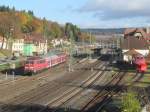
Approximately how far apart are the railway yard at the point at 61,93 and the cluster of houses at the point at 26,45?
79.3 meters

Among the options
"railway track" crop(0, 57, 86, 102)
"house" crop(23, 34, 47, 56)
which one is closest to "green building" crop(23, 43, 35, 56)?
"house" crop(23, 34, 47, 56)

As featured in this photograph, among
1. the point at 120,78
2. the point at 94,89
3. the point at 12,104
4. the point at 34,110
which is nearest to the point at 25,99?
the point at 12,104

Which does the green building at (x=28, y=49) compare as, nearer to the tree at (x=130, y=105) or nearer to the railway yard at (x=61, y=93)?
the railway yard at (x=61, y=93)

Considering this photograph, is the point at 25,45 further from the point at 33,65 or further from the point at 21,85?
the point at 21,85

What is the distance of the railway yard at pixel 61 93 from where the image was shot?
35500 millimetres

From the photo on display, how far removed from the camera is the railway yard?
116 feet

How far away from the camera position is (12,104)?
37.2 metres

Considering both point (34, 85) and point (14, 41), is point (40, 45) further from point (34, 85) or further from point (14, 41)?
point (34, 85)

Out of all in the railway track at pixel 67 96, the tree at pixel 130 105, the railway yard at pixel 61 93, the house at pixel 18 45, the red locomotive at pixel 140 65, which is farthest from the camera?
the house at pixel 18 45

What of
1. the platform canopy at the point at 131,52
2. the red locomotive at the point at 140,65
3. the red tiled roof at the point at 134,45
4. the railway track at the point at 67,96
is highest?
the red tiled roof at the point at 134,45

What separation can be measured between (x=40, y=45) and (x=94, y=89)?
12685 cm

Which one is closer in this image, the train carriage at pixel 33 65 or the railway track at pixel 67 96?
the railway track at pixel 67 96

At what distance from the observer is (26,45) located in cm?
15138

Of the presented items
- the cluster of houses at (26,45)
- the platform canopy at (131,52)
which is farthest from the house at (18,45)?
the platform canopy at (131,52)
